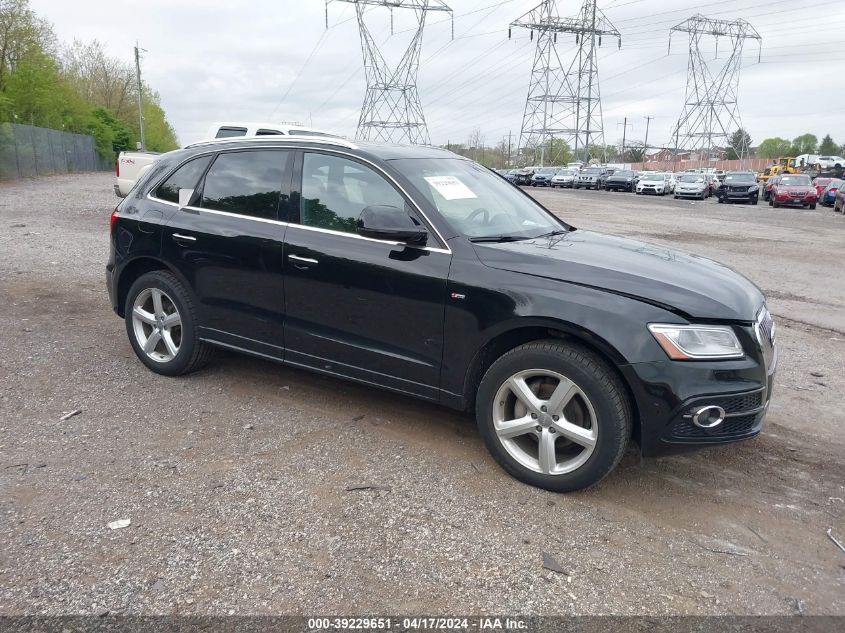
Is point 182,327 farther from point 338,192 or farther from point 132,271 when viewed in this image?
point 338,192

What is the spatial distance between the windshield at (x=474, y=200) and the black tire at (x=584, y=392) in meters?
0.86

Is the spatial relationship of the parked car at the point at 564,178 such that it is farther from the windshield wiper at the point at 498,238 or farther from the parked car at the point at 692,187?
the windshield wiper at the point at 498,238

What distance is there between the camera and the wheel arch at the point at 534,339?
10.9 ft

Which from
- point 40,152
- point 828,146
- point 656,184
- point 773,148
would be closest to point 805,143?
point 773,148

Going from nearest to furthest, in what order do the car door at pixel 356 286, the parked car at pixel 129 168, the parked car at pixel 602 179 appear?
the car door at pixel 356 286 < the parked car at pixel 129 168 < the parked car at pixel 602 179

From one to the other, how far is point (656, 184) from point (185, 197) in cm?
4008

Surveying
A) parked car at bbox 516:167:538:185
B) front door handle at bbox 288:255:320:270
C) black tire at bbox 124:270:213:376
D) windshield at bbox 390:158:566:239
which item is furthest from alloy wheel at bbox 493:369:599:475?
parked car at bbox 516:167:538:185

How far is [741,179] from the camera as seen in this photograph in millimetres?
34094

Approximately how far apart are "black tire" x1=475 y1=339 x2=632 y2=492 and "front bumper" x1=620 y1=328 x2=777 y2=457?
103 millimetres

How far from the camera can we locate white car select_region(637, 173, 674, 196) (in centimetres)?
4106

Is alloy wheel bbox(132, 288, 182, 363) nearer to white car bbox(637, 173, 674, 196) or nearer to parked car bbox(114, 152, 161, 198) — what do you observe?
parked car bbox(114, 152, 161, 198)

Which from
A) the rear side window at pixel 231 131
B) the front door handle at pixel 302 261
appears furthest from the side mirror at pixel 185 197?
the rear side window at pixel 231 131

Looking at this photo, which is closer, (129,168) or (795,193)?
(129,168)

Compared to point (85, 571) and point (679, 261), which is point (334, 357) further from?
point (679, 261)
